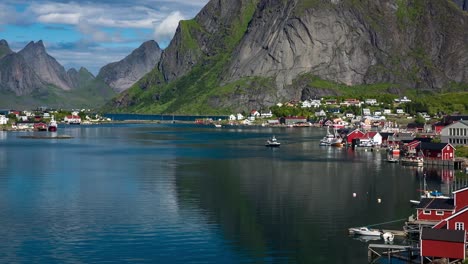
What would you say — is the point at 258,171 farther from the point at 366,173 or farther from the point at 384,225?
the point at 384,225

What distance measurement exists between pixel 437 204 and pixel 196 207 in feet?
62.8

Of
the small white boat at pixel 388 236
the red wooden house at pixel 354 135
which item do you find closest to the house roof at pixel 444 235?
the small white boat at pixel 388 236

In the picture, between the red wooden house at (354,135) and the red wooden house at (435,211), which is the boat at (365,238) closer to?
the red wooden house at (435,211)

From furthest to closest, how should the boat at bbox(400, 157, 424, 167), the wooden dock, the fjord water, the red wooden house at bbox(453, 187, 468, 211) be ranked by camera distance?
the boat at bbox(400, 157, 424, 167) → the red wooden house at bbox(453, 187, 468, 211) → the fjord water → the wooden dock

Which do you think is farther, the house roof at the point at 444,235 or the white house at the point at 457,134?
the white house at the point at 457,134

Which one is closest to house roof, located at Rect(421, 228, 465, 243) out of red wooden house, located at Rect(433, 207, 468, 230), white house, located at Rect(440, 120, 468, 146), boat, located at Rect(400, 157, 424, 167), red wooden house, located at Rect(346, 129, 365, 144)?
red wooden house, located at Rect(433, 207, 468, 230)

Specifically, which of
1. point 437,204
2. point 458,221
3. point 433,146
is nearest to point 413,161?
point 433,146

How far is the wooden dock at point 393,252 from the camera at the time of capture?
38.4 metres

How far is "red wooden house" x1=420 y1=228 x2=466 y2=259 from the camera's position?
35438 mm

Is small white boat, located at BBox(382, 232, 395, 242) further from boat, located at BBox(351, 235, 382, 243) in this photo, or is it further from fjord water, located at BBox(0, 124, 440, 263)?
fjord water, located at BBox(0, 124, 440, 263)

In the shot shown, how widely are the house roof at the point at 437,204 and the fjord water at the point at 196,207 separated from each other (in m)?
2.40

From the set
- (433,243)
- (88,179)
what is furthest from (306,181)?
(433,243)

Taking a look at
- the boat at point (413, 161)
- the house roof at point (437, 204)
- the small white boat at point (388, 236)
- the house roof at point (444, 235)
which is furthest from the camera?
the boat at point (413, 161)

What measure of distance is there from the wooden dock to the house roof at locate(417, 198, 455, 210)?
7.73 meters
